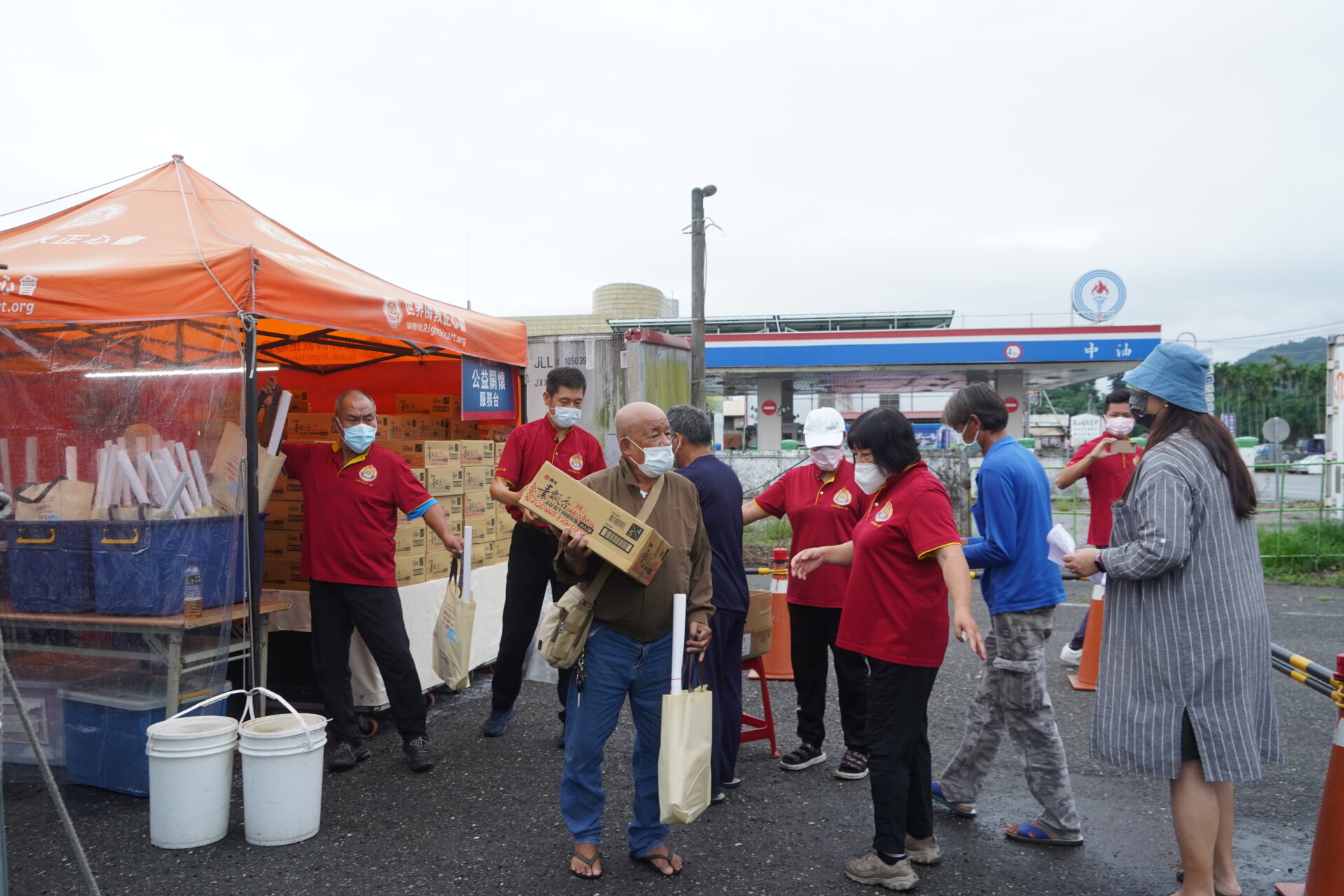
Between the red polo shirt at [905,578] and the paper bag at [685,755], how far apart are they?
671mm

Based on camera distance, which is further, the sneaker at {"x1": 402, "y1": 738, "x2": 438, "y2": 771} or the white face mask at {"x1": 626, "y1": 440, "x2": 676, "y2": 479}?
the sneaker at {"x1": 402, "y1": 738, "x2": 438, "y2": 771}

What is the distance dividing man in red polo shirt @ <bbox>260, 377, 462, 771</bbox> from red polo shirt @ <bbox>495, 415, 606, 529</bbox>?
0.60 metres

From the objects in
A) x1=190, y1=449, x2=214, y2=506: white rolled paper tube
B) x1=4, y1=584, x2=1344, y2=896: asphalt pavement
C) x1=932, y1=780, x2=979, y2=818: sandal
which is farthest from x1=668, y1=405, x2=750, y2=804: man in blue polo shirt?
x1=190, y1=449, x2=214, y2=506: white rolled paper tube

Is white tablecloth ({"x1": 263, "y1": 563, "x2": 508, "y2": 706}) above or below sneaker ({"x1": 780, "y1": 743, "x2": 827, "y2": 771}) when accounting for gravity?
above

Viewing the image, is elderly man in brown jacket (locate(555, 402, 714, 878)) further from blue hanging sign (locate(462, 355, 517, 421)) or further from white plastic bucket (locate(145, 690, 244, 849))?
blue hanging sign (locate(462, 355, 517, 421))

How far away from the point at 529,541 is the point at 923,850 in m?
2.60

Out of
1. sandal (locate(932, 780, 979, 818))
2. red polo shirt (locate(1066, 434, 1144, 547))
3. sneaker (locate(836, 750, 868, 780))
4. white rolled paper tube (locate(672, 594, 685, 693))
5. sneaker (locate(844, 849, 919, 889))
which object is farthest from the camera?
red polo shirt (locate(1066, 434, 1144, 547))

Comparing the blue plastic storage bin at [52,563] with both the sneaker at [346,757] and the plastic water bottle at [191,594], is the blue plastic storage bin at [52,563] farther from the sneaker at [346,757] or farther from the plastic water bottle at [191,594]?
the sneaker at [346,757]

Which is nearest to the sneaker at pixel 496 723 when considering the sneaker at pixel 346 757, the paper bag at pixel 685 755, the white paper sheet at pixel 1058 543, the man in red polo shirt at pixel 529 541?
the man in red polo shirt at pixel 529 541

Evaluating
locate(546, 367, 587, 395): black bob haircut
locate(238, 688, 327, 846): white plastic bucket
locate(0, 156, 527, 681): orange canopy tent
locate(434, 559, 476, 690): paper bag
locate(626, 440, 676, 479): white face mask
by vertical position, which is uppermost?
locate(0, 156, 527, 681): orange canopy tent

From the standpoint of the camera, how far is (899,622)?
329 centimetres

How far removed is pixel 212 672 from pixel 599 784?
2170 mm

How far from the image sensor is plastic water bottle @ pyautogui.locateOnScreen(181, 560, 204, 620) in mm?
4152

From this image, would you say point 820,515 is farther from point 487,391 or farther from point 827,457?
point 487,391
